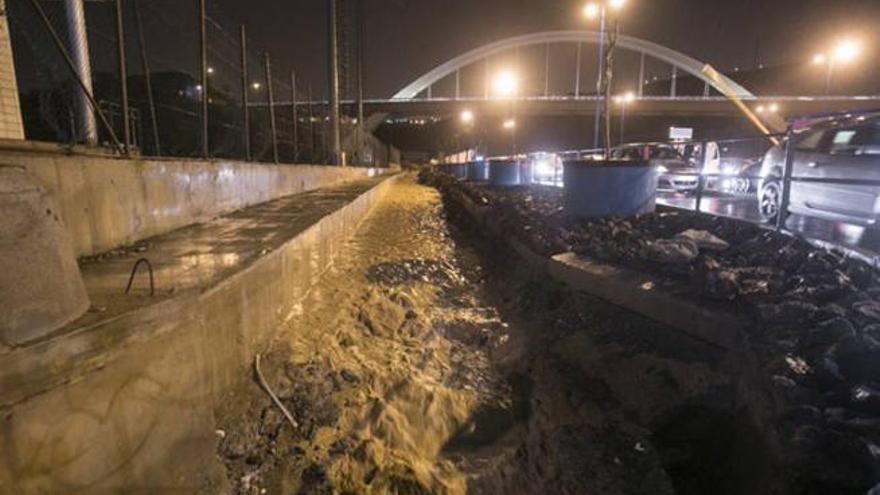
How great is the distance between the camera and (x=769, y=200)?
8352 millimetres

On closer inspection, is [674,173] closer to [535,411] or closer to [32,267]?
[535,411]

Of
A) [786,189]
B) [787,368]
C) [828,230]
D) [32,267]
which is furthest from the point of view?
[828,230]

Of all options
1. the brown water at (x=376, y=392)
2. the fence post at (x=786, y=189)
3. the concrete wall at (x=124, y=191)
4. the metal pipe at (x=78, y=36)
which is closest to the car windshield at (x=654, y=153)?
the fence post at (x=786, y=189)

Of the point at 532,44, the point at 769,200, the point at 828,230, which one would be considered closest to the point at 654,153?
the point at 769,200

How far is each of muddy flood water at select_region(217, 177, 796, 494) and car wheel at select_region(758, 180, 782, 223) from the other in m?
4.81

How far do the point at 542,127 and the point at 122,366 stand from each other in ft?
331

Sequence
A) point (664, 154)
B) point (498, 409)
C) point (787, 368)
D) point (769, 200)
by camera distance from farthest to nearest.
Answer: point (664, 154), point (769, 200), point (498, 409), point (787, 368)

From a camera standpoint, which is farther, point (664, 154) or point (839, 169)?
point (664, 154)

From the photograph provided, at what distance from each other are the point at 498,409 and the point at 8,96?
7.20m

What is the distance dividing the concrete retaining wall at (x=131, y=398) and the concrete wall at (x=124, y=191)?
4.10 ft

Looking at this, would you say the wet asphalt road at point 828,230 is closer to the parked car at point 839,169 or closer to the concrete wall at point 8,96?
the parked car at point 839,169

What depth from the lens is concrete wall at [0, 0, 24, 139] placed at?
636cm

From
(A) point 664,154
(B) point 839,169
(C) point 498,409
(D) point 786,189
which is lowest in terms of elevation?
(C) point 498,409

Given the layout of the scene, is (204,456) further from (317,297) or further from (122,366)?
(317,297)
